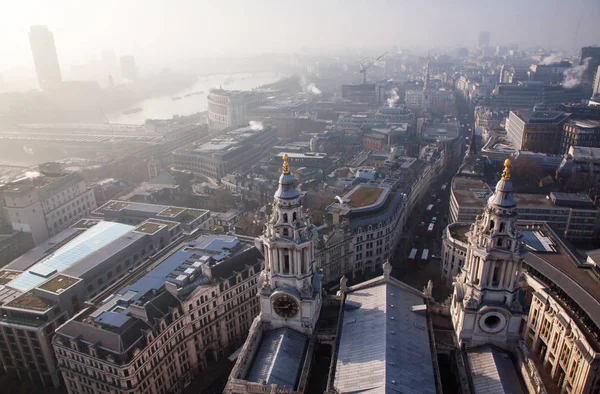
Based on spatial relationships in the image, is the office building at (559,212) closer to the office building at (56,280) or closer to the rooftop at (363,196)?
the rooftop at (363,196)

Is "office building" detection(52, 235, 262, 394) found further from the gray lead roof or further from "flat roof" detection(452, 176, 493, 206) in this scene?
"flat roof" detection(452, 176, 493, 206)

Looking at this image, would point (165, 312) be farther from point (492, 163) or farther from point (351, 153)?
point (351, 153)

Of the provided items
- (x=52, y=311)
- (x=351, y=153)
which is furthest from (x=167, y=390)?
(x=351, y=153)

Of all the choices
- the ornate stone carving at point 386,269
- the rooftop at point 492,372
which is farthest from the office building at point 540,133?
the rooftop at point 492,372

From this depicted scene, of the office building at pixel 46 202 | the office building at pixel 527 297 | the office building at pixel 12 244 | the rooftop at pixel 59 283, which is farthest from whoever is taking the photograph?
the office building at pixel 46 202

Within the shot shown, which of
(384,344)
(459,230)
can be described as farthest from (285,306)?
(459,230)
